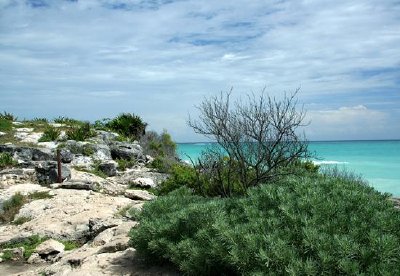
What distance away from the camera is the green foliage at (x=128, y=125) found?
28.3 meters

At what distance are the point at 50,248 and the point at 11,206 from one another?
377 cm

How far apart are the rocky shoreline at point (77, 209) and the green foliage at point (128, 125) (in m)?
5.83

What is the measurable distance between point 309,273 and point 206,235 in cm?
162

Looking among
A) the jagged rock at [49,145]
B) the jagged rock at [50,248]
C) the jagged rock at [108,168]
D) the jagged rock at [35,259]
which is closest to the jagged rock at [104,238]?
the jagged rock at [50,248]

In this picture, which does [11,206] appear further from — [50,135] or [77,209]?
[50,135]

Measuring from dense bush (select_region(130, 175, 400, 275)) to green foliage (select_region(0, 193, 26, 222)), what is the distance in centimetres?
679

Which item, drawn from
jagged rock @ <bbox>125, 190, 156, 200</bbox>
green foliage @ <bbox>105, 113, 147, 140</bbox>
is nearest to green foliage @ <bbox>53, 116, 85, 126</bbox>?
green foliage @ <bbox>105, 113, 147, 140</bbox>

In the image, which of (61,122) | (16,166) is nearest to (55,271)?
(16,166)

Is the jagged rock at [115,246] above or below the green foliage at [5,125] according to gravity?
below

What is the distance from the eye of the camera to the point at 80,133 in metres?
23.8

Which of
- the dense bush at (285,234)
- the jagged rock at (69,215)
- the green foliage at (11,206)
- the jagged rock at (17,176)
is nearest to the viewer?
the dense bush at (285,234)

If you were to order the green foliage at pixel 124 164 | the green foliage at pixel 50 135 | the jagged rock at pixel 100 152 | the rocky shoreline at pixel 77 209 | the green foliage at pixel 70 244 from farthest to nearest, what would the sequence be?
the green foliage at pixel 50 135 < the jagged rock at pixel 100 152 < the green foliage at pixel 124 164 < the green foliage at pixel 70 244 < the rocky shoreline at pixel 77 209

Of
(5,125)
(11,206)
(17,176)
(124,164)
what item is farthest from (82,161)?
(5,125)

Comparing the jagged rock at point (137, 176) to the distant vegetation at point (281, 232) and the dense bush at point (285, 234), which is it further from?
the dense bush at point (285, 234)
